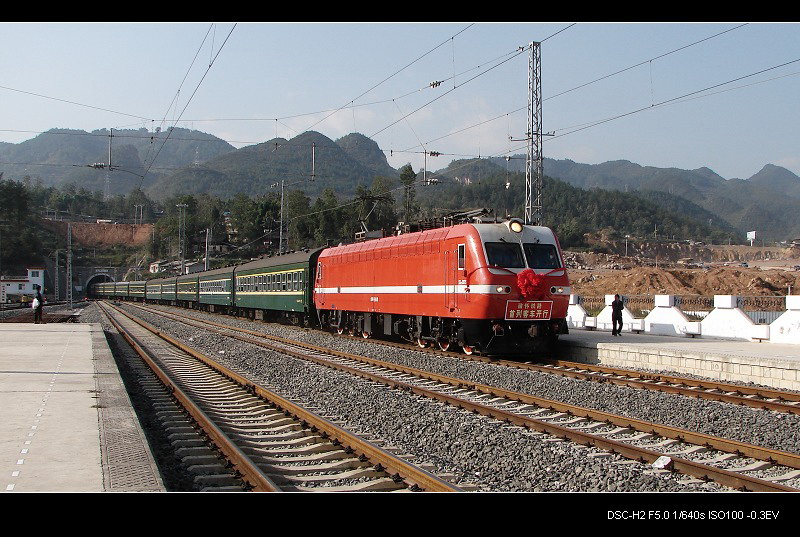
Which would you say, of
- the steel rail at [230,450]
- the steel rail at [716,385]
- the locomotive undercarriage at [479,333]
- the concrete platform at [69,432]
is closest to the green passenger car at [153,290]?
the locomotive undercarriage at [479,333]

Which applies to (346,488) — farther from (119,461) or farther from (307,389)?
(307,389)

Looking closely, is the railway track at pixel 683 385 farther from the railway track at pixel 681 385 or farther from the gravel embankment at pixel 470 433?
the gravel embankment at pixel 470 433

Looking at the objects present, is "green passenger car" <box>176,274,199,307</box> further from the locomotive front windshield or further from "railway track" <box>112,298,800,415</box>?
"railway track" <box>112,298,800,415</box>

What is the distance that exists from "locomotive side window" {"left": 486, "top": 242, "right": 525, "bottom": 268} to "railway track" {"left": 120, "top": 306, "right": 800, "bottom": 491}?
4.04 m

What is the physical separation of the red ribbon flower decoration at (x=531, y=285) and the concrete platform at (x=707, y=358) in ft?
7.65

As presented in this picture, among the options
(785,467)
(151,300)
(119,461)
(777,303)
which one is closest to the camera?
(119,461)

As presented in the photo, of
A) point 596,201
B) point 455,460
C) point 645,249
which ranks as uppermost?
point 596,201

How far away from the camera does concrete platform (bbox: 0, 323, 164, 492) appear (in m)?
6.43

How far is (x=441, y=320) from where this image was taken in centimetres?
2014

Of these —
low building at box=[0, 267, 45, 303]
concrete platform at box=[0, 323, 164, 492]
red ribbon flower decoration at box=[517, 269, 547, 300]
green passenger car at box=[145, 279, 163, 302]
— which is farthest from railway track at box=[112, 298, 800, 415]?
low building at box=[0, 267, 45, 303]

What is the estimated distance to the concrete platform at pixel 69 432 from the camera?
6.43 m

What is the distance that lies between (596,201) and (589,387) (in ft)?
580

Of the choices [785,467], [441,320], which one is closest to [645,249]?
[441,320]

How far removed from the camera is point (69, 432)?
854 cm
